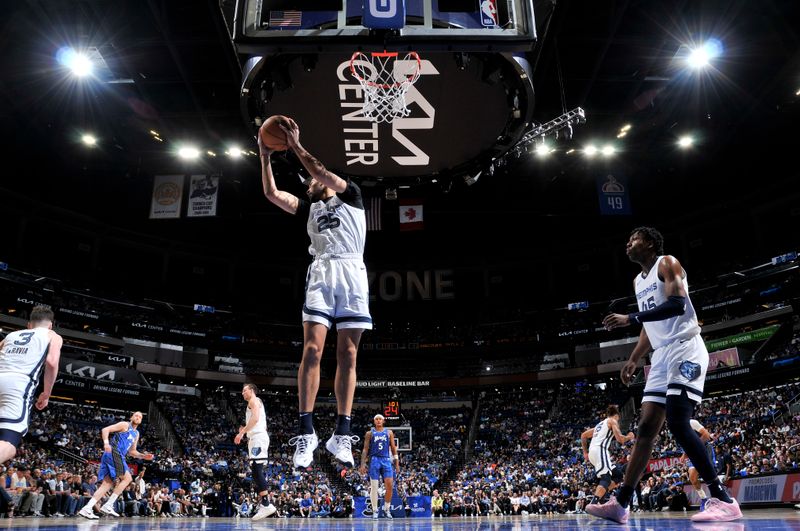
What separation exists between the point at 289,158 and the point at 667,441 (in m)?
19.8

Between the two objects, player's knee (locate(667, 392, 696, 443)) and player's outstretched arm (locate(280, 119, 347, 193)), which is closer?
player's outstretched arm (locate(280, 119, 347, 193))

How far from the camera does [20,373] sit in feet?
16.7

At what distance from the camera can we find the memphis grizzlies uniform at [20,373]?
4.93m

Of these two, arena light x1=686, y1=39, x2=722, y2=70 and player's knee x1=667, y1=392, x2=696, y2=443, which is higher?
arena light x1=686, y1=39, x2=722, y2=70

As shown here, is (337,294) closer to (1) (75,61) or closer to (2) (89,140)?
(1) (75,61)

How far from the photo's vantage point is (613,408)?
1012 cm

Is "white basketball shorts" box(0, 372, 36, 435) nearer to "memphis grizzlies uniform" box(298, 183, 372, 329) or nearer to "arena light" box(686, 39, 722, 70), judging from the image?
"memphis grizzlies uniform" box(298, 183, 372, 329)

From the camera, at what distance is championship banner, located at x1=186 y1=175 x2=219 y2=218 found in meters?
22.4

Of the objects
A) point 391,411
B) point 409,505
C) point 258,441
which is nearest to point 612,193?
point 391,411

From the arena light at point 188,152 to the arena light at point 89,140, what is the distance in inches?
134

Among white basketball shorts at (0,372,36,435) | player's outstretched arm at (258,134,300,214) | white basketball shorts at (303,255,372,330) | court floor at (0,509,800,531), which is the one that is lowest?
court floor at (0,509,800,531)

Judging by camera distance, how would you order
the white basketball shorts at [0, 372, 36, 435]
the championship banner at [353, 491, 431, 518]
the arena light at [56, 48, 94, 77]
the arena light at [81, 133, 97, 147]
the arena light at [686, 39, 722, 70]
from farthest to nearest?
the arena light at [81, 133, 97, 147] < the championship banner at [353, 491, 431, 518] < the arena light at [56, 48, 94, 77] < the arena light at [686, 39, 722, 70] < the white basketball shorts at [0, 372, 36, 435]

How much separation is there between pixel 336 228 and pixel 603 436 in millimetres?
8217

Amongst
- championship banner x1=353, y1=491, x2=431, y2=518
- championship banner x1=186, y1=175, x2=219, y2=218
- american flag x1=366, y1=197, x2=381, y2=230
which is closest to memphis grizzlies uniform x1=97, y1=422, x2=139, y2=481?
championship banner x1=353, y1=491, x2=431, y2=518
